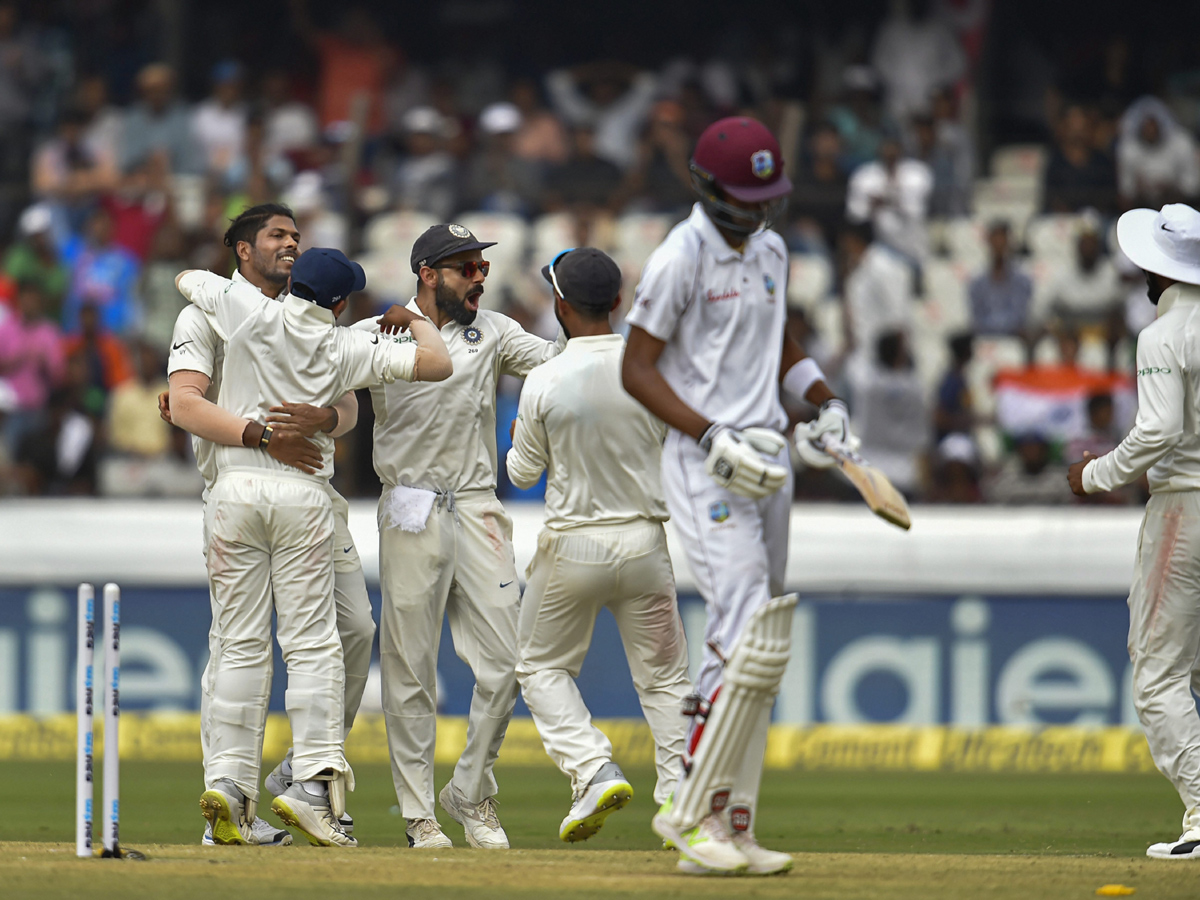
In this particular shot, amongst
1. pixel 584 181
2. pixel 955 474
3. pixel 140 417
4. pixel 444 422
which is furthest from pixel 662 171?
pixel 444 422

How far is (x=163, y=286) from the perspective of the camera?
13.9 m

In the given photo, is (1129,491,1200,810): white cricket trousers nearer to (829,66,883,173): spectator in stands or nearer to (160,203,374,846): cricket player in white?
(160,203,374,846): cricket player in white

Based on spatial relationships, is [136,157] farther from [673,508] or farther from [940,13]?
[673,508]

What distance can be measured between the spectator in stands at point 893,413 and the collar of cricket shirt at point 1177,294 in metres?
5.32

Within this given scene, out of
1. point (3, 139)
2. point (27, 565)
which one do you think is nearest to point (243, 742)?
point (27, 565)

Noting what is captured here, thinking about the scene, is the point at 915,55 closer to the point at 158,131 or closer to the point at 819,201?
the point at 819,201

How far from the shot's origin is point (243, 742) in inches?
252

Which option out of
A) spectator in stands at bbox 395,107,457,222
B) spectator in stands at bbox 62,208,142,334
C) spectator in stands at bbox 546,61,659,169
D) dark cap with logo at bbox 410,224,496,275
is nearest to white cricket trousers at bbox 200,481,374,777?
dark cap with logo at bbox 410,224,496,275

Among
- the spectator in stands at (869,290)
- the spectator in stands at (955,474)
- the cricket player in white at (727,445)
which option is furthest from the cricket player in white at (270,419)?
the spectator in stands at (869,290)

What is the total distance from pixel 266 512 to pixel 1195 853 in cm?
347

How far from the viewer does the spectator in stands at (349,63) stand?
16500 mm

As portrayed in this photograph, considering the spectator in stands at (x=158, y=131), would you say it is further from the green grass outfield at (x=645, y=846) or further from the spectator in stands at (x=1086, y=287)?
the spectator in stands at (x=1086, y=287)

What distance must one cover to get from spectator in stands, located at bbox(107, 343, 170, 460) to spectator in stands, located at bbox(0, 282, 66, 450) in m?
0.62

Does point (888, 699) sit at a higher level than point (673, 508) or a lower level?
lower
